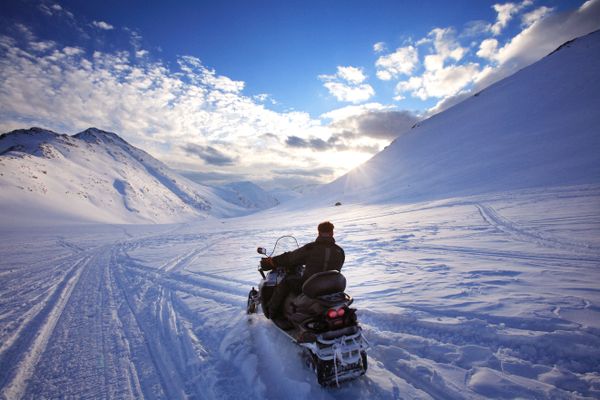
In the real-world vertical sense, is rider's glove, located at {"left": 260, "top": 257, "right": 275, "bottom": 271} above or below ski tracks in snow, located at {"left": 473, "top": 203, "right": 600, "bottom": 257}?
above

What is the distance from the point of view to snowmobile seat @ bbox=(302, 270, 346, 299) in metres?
3.91

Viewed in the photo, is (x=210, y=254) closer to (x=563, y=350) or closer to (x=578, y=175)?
(x=563, y=350)

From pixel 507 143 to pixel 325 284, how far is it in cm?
4433

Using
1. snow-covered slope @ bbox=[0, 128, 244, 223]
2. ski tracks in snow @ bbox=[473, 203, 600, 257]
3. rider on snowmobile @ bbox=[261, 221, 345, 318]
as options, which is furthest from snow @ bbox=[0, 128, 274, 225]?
ski tracks in snow @ bbox=[473, 203, 600, 257]

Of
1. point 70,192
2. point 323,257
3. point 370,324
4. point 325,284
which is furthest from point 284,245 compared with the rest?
point 70,192

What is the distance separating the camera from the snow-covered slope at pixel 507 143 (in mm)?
Result: 27272

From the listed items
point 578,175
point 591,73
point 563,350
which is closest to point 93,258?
point 563,350

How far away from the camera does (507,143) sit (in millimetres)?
38344

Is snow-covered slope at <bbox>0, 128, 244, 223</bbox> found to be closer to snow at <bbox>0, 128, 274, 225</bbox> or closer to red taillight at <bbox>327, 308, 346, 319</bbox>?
snow at <bbox>0, 128, 274, 225</bbox>

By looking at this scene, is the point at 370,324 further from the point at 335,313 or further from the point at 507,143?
the point at 507,143

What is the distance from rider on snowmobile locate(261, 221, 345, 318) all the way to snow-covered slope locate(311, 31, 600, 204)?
907 inches

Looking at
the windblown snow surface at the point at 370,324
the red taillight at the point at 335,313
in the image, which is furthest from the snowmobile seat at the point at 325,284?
the windblown snow surface at the point at 370,324

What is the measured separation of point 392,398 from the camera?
3.42 m

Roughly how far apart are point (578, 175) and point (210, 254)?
85.3 ft
